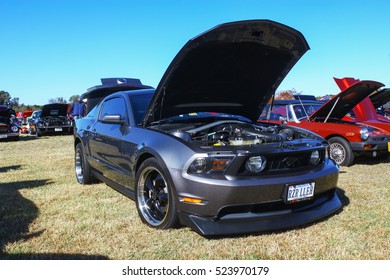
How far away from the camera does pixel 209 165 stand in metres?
2.77

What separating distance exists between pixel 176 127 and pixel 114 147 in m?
0.86

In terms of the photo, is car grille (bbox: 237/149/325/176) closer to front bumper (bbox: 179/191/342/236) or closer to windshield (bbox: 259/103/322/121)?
front bumper (bbox: 179/191/342/236)

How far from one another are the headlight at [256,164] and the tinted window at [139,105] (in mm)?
1485

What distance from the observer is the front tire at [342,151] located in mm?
6570

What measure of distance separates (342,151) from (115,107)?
464 centimetres

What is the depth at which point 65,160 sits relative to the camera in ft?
25.5

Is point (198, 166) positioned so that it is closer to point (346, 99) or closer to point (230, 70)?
→ point (230, 70)

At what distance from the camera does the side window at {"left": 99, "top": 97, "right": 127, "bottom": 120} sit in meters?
4.12

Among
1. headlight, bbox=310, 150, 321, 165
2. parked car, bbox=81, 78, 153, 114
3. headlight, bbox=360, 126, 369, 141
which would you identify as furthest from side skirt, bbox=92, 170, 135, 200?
headlight, bbox=360, 126, 369, 141

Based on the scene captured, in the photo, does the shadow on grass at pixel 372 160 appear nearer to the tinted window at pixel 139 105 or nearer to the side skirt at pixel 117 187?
the tinted window at pixel 139 105

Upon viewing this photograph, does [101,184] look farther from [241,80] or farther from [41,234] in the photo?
[241,80]

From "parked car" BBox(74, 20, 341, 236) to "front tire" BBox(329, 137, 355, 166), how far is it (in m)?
2.94

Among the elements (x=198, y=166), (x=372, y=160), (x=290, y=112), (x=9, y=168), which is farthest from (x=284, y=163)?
(x=9, y=168)
